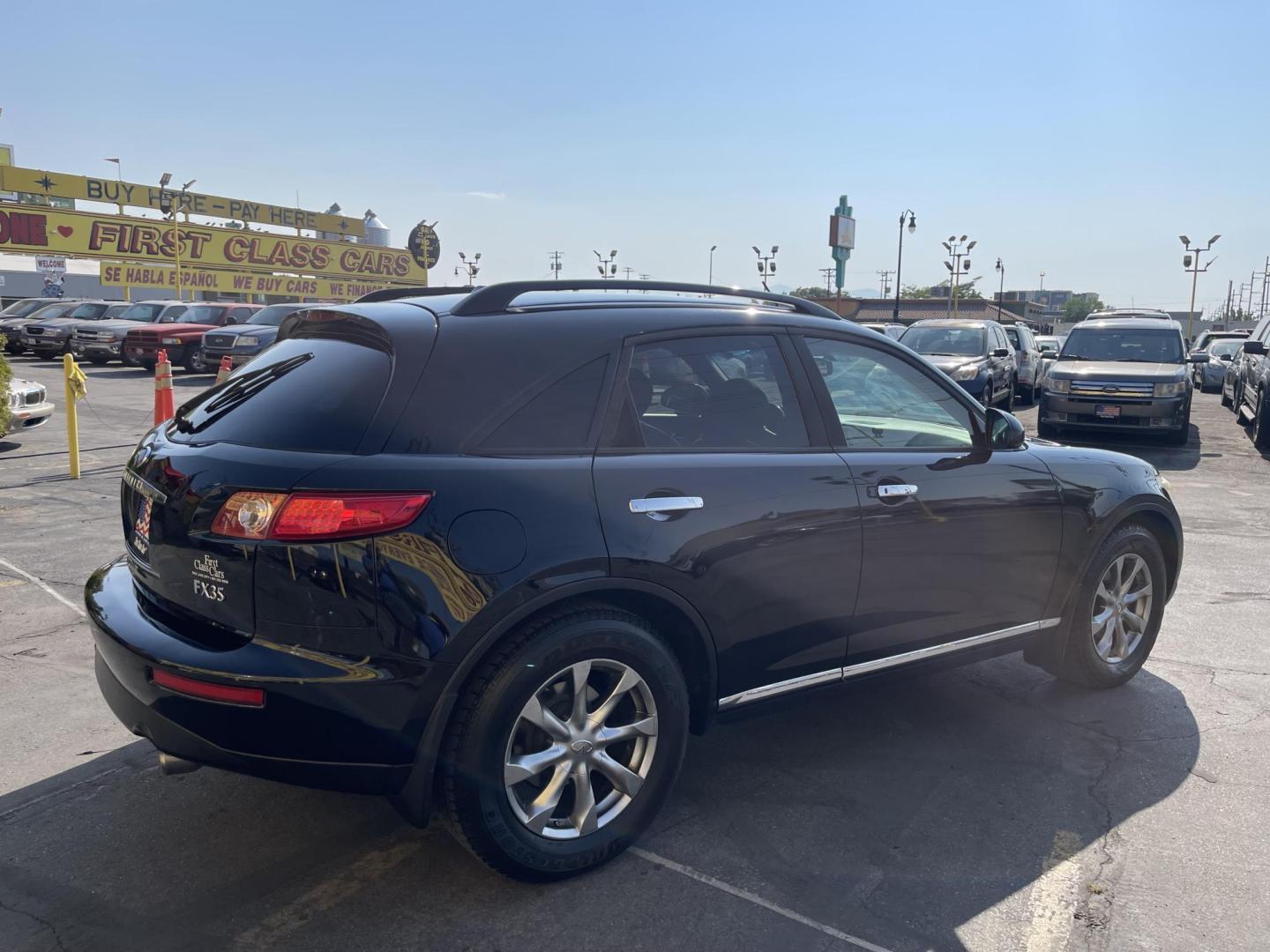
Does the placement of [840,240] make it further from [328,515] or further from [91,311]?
[328,515]

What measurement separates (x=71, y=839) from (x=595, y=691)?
171cm

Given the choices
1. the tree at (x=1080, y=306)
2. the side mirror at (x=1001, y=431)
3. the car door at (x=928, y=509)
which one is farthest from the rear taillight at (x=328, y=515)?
the tree at (x=1080, y=306)

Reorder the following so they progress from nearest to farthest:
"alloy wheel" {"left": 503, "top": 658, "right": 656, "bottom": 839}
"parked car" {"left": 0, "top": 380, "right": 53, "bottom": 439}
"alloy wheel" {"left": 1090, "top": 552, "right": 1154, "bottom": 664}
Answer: "alloy wheel" {"left": 503, "top": 658, "right": 656, "bottom": 839}, "alloy wheel" {"left": 1090, "top": 552, "right": 1154, "bottom": 664}, "parked car" {"left": 0, "top": 380, "right": 53, "bottom": 439}

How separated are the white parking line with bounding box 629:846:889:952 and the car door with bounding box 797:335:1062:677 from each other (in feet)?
3.15

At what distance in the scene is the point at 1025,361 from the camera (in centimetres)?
1991

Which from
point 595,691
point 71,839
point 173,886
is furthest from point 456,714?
point 71,839

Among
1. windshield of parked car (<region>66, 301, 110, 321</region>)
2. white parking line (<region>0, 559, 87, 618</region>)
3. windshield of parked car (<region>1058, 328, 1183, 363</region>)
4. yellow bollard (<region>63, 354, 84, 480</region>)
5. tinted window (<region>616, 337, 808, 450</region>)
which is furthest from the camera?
windshield of parked car (<region>66, 301, 110, 321</region>)

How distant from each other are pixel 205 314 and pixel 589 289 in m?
24.9

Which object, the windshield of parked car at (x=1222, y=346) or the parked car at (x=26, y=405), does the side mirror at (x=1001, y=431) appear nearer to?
the parked car at (x=26, y=405)

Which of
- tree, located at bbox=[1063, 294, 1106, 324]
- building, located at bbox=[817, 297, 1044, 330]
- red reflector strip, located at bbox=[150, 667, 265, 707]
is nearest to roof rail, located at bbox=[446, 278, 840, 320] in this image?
red reflector strip, located at bbox=[150, 667, 265, 707]

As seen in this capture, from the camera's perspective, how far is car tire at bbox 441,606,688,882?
9.07ft

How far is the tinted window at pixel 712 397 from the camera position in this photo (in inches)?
127

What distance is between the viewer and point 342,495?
2639mm

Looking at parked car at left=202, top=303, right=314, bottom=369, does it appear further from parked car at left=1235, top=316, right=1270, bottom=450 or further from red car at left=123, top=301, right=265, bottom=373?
parked car at left=1235, top=316, right=1270, bottom=450
